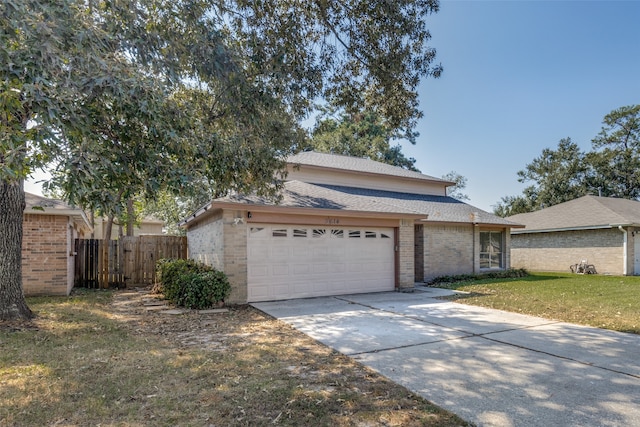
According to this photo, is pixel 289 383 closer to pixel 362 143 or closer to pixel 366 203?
pixel 366 203

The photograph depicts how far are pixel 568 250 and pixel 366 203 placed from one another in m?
14.6

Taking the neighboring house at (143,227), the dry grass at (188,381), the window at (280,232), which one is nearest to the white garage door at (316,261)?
the window at (280,232)

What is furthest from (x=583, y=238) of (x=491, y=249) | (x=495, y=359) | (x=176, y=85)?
(x=176, y=85)

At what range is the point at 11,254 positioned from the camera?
7582 mm

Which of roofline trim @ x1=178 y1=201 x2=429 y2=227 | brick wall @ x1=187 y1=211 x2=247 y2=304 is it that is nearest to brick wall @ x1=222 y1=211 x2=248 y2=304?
brick wall @ x1=187 y1=211 x2=247 y2=304

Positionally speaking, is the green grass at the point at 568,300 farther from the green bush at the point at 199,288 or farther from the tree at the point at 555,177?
the tree at the point at 555,177

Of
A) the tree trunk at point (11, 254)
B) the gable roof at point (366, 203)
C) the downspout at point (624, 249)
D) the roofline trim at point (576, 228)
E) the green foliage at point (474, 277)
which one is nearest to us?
the tree trunk at point (11, 254)

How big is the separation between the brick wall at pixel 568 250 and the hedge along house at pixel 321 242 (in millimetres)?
7235

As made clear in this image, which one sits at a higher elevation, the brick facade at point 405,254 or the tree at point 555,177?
the tree at point 555,177

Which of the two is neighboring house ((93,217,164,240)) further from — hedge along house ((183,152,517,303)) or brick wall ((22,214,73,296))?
brick wall ((22,214,73,296))

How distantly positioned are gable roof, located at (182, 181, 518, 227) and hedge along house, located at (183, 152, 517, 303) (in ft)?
0.15

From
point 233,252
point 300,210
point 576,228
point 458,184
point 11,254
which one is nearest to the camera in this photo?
point 11,254

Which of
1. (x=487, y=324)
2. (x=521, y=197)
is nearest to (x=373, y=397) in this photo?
(x=487, y=324)

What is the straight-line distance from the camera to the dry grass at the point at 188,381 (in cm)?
334
